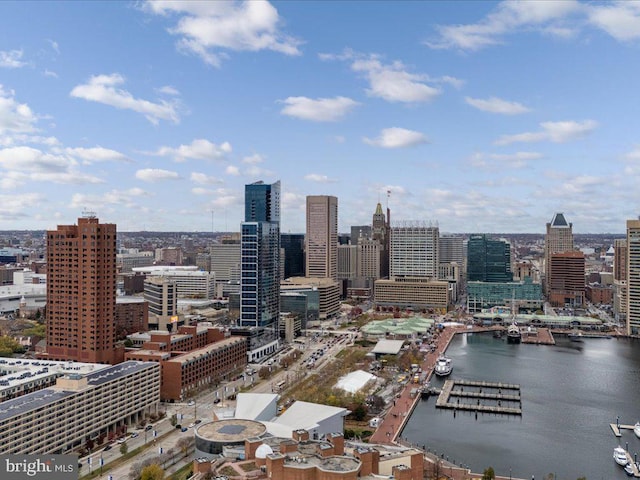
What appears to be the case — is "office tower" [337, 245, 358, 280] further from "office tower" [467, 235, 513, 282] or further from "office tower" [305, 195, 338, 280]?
"office tower" [467, 235, 513, 282]

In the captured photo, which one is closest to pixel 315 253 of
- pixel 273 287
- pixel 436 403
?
pixel 273 287

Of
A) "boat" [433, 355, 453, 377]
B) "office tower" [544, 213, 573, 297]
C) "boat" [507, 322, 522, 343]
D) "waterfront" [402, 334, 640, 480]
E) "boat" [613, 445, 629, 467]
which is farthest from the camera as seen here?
"office tower" [544, 213, 573, 297]

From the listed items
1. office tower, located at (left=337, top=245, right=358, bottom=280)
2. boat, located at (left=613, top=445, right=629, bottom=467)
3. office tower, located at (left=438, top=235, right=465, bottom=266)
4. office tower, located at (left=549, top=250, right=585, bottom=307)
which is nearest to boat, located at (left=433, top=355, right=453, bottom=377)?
boat, located at (left=613, top=445, right=629, bottom=467)

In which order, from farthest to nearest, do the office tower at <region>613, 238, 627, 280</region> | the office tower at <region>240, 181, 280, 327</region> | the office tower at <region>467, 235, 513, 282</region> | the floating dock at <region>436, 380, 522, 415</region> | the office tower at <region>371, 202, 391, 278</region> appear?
1. the office tower at <region>371, 202, 391, 278</region>
2. the office tower at <region>467, 235, 513, 282</region>
3. the office tower at <region>613, 238, 627, 280</region>
4. the office tower at <region>240, 181, 280, 327</region>
5. the floating dock at <region>436, 380, 522, 415</region>

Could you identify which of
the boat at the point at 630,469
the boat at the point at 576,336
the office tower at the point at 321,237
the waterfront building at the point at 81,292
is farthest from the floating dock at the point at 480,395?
the office tower at the point at 321,237

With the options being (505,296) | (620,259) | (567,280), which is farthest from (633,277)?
(620,259)

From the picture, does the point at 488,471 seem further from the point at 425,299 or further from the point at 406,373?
the point at 425,299

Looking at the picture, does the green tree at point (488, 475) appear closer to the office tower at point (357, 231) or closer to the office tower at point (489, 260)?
the office tower at point (489, 260)
